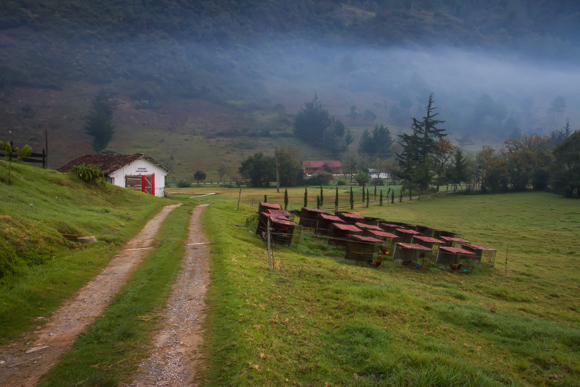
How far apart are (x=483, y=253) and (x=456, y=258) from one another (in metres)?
2.57

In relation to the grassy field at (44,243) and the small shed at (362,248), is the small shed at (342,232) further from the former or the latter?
the grassy field at (44,243)

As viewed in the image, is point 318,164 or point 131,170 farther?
point 318,164

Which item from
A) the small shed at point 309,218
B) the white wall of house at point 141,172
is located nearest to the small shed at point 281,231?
the small shed at point 309,218

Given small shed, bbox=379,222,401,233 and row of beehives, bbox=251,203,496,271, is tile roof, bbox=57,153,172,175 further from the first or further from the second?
small shed, bbox=379,222,401,233

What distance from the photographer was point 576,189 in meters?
58.3

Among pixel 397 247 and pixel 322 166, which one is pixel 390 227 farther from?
pixel 322 166

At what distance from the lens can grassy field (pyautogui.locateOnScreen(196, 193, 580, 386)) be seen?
19.9ft

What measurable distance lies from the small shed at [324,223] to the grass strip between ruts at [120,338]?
1384 cm

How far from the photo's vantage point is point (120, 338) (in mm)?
6688

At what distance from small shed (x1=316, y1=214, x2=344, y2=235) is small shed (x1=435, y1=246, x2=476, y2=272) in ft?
21.5

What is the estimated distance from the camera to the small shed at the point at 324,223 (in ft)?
77.8

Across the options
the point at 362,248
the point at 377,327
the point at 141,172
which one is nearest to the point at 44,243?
the point at 377,327

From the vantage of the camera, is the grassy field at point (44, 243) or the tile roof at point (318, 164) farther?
the tile roof at point (318, 164)

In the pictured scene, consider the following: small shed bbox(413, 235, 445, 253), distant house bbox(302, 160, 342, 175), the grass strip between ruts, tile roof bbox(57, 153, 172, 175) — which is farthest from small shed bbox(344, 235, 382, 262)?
distant house bbox(302, 160, 342, 175)
